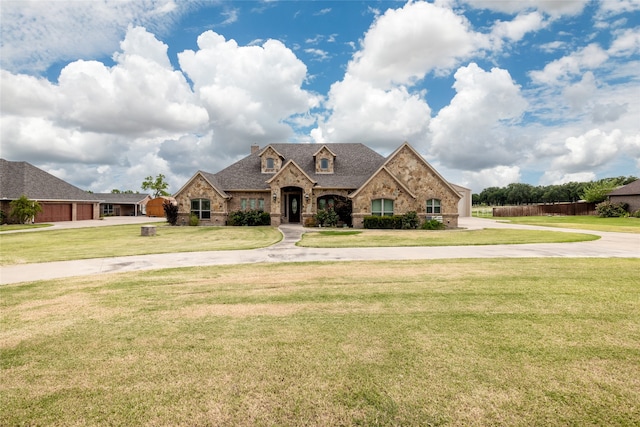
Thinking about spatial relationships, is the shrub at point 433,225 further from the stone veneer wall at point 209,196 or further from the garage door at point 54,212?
the garage door at point 54,212

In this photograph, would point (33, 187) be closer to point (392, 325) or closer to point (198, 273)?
point (198, 273)

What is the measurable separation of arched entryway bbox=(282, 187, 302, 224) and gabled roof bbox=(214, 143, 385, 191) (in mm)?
2315

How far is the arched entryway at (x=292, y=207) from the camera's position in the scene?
107 ft

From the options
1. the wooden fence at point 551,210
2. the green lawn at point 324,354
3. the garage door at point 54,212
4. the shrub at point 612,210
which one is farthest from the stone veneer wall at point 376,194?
the garage door at point 54,212

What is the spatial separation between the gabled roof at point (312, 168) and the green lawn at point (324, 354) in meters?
22.9

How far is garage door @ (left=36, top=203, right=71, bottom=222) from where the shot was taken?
3841 cm

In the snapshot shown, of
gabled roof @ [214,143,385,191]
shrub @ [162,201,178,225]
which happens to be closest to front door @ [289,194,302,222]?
gabled roof @ [214,143,385,191]

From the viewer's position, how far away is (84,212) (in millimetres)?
44875

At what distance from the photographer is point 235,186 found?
104 ft

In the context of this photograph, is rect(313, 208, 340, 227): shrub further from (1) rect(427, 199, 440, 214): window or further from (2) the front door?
(1) rect(427, 199, 440, 214): window

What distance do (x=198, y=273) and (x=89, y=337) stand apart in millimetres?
4508

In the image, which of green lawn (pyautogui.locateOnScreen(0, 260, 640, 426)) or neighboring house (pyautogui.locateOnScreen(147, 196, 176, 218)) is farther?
neighboring house (pyautogui.locateOnScreen(147, 196, 176, 218))

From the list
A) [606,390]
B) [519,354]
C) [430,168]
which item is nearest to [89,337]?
[519,354]

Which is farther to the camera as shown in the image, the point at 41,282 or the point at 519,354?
the point at 41,282
